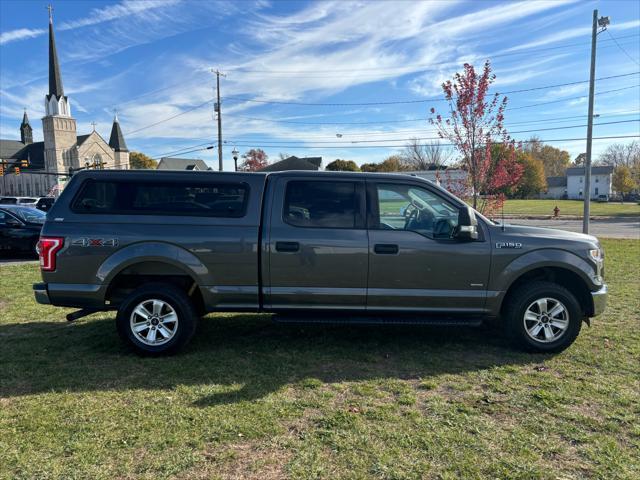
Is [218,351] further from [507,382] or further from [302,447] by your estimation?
[507,382]

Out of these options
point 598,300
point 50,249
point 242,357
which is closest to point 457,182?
point 598,300

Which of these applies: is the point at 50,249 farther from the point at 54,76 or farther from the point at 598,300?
the point at 54,76

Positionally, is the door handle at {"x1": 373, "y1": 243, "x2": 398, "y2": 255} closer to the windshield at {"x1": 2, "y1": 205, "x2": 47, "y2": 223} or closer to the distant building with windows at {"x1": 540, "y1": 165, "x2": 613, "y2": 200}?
the windshield at {"x1": 2, "y1": 205, "x2": 47, "y2": 223}

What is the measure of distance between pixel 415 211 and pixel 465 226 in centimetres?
56

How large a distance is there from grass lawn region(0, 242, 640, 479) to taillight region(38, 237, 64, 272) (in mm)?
1023

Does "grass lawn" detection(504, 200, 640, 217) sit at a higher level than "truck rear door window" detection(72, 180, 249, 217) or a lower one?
lower

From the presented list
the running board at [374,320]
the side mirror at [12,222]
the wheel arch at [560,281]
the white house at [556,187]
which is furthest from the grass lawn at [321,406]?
the white house at [556,187]

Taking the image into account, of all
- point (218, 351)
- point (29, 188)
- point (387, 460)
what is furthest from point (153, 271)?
point (29, 188)

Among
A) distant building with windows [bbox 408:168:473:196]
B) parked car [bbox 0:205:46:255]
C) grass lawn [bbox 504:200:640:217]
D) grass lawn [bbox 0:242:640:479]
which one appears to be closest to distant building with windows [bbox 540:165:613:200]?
grass lawn [bbox 504:200:640:217]

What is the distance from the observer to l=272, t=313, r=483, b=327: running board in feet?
15.2

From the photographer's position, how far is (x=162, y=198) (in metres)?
4.72

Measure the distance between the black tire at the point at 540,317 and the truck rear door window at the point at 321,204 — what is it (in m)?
1.94

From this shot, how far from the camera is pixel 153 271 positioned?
4.71 metres

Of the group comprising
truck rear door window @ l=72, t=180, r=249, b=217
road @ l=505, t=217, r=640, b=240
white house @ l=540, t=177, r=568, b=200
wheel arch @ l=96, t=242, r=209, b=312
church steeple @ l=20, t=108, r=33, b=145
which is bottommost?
road @ l=505, t=217, r=640, b=240
